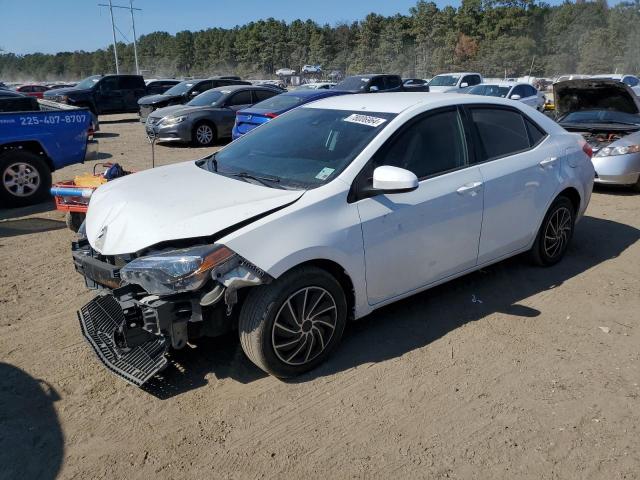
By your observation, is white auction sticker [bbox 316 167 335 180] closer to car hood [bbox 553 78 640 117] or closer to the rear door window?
the rear door window

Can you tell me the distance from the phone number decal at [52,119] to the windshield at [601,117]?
789 cm

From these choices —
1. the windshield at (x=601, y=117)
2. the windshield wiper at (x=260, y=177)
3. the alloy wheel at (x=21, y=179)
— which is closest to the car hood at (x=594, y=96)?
the windshield at (x=601, y=117)

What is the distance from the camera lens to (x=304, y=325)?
3.35 metres

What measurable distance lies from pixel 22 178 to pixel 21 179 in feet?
0.06

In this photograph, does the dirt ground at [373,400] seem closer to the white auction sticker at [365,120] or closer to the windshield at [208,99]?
the white auction sticker at [365,120]

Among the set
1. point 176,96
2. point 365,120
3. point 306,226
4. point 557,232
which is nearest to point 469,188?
point 365,120

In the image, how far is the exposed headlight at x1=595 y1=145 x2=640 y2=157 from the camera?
8.10 meters

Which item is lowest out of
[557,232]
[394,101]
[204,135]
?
[204,135]

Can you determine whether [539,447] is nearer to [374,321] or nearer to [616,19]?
[374,321]

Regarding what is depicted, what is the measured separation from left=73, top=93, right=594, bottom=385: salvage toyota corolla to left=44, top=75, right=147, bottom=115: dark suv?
60.7ft

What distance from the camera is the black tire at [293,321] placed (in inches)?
124

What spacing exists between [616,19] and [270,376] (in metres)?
60.3

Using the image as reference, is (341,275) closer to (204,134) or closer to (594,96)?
(594,96)

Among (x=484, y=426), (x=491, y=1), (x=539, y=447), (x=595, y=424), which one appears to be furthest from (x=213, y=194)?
(x=491, y=1)
